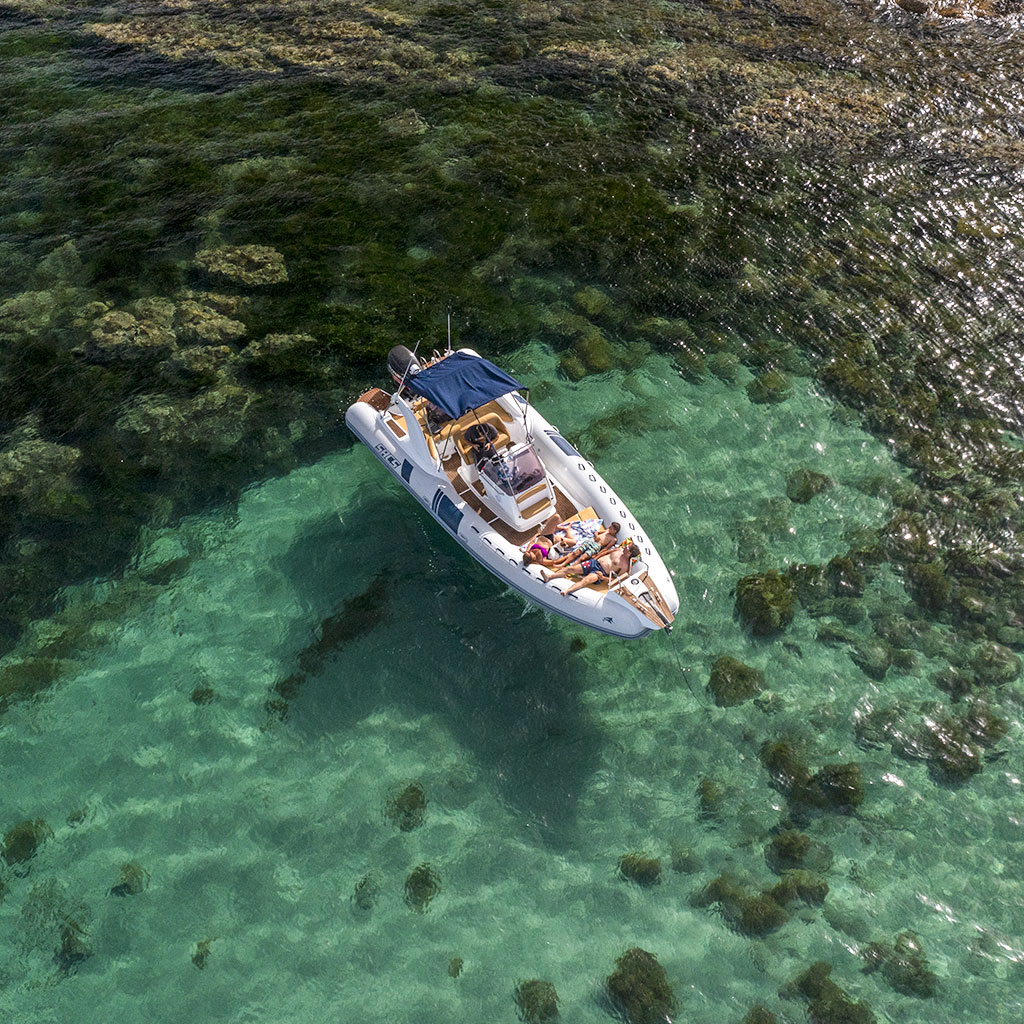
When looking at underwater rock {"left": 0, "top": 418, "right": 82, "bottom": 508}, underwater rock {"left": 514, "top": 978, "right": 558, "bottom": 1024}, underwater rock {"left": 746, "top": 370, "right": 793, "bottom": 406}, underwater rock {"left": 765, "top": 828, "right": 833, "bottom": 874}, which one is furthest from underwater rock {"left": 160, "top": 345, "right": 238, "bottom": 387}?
underwater rock {"left": 765, "top": 828, "right": 833, "bottom": 874}

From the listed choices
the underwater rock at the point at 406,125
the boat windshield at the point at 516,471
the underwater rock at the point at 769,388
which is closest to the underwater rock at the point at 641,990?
the boat windshield at the point at 516,471

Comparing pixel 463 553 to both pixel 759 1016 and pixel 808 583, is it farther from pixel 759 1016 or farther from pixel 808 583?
pixel 759 1016

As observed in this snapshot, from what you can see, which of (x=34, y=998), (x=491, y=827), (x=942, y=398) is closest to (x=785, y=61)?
(x=942, y=398)

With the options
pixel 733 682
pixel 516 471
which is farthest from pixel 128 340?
pixel 733 682

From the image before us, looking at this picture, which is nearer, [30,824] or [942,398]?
[30,824]

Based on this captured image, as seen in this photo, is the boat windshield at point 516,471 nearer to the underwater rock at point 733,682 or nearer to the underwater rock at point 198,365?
the underwater rock at point 733,682

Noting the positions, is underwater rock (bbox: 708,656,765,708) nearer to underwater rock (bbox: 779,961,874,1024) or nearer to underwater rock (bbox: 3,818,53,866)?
underwater rock (bbox: 779,961,874,1024)

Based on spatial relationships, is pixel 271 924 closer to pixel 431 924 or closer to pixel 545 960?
pixel 431 924
